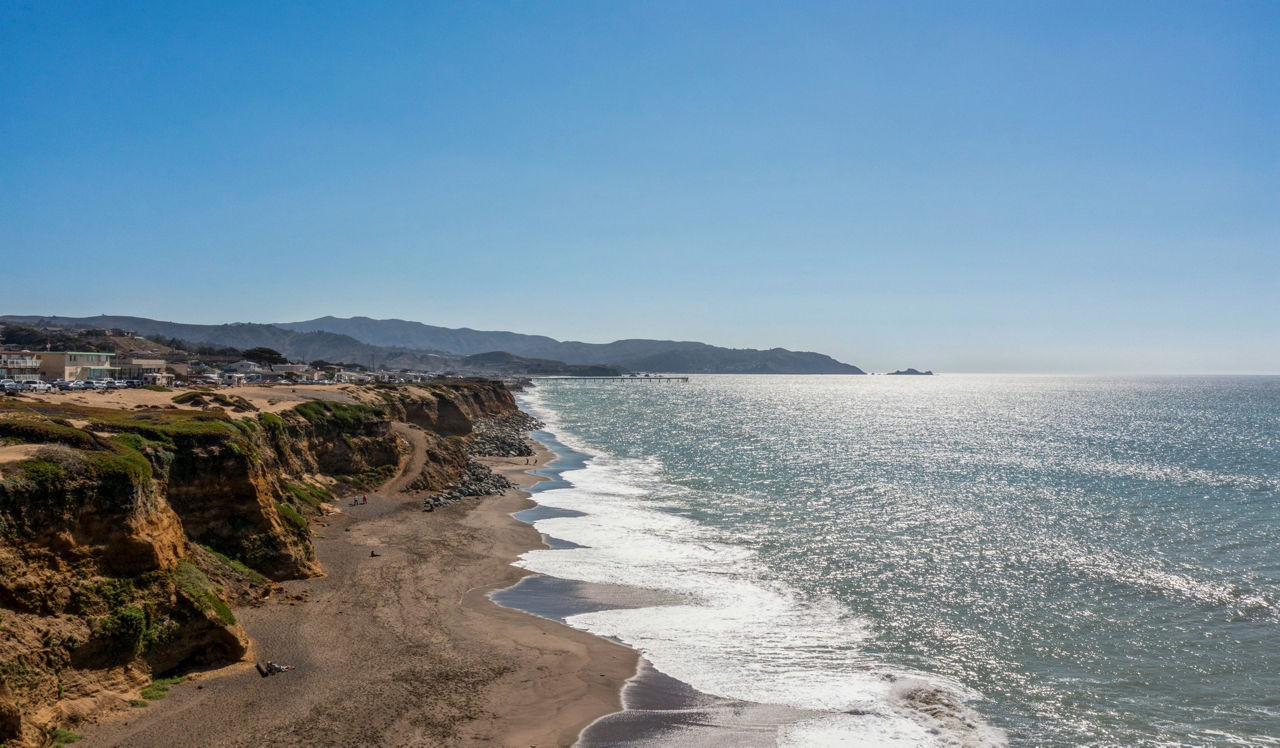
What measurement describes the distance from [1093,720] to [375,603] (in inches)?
963

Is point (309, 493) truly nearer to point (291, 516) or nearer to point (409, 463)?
point (409, 463)

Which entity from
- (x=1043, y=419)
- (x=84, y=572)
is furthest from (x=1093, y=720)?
(x=1043, y=419)

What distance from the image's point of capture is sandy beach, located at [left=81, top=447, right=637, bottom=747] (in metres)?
18.1

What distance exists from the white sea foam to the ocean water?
10 cm

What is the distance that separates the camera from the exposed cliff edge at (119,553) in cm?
1659

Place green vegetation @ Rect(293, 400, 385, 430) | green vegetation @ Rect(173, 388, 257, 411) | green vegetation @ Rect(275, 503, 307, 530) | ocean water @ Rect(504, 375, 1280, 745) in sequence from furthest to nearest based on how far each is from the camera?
green vegetation @ Rect(293, 400, 385, 430) → green vegetation @ Rect(173, 388, 257, 411) → green vegetation @ Rect(275, 503, 307, 530) → ocean water @ Rect(504, 375, 1280, 745)

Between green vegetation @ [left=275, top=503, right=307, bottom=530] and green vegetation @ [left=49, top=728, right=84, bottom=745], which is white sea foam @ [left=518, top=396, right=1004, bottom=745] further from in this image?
green vegetation @ [left=49, top=728, right=84, bottom=745]

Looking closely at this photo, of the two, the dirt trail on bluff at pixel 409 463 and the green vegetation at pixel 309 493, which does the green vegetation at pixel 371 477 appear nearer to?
the dirt trail on bluff at pixel 409 463

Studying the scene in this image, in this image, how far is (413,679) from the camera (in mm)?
21516

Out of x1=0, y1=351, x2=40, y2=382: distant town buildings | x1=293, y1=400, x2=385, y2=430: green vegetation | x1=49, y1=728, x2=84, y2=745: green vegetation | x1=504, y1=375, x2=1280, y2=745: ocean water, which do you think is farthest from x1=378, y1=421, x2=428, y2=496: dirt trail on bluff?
x1=0, y1=351, x2=40, y2=382: distant town buildings

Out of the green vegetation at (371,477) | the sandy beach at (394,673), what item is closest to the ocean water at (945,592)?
the sandy beach at (394,673)

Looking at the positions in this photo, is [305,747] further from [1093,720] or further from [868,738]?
[1093,720]

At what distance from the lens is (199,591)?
819 inches

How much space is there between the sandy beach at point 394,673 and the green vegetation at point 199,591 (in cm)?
163
